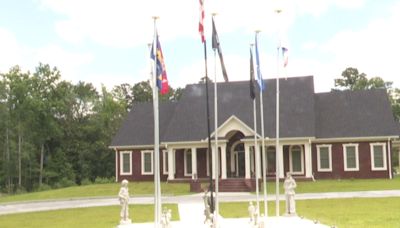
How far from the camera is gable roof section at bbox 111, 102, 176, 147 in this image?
50303mm

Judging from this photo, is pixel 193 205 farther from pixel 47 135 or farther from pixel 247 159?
pixel 47 135

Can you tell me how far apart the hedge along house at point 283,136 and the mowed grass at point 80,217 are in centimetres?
1321

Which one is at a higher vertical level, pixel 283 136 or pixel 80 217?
pixel 283 136

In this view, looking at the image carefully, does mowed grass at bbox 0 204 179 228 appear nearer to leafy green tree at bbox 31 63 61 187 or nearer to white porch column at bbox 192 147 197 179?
white porch column at bbox 192 147 197 179

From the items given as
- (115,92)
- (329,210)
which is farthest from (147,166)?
(115,92)

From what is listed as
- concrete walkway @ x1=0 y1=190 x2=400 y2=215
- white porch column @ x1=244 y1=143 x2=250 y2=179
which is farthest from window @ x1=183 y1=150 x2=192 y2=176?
concrete walkway @ x1=0 y1=190 x2=400 y2=215

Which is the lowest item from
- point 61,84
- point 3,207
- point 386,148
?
point 3,207

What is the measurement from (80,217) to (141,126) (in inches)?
1007

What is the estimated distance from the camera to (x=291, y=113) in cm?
4625

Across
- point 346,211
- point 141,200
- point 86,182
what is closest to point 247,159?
point 141,200

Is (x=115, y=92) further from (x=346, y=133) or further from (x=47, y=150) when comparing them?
(x=346, y=133)

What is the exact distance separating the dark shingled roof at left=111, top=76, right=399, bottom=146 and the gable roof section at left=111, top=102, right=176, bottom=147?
81 millimetres

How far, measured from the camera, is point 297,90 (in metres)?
48.1

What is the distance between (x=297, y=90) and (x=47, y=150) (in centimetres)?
3483
